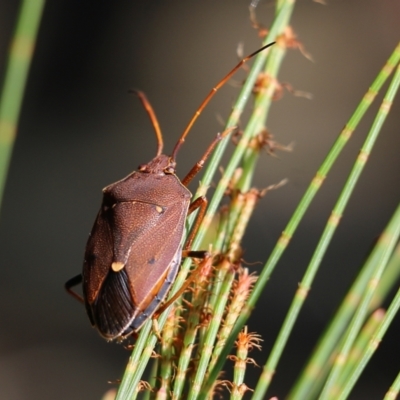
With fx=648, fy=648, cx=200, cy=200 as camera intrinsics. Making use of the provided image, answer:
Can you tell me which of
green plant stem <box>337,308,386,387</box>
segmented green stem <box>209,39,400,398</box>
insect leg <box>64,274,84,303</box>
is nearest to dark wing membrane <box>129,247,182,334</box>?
insect leg <box>64,274,84,303</box>

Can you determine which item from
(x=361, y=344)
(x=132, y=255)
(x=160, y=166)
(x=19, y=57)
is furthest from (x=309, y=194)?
(x=160, y=166)

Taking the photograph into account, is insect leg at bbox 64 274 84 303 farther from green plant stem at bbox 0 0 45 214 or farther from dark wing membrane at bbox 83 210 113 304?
green plant stem at bbox 0 0 45 214

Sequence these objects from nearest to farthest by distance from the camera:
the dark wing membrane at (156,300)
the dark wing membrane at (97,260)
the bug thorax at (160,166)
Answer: the dark wing membrane at (156,300) → the dark wing membrane at (97,260) → the bug thorax at (160,166)

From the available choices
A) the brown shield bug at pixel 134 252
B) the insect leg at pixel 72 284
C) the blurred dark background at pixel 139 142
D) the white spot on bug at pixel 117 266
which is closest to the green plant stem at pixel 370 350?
the brown shield bug at pixel 134 252

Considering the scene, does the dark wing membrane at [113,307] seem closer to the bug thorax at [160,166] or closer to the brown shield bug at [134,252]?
the brown shield bug at [134,252]

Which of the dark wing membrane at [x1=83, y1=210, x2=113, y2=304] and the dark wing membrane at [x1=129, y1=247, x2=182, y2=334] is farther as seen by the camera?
the dark wing membrane at [x1=83, y1=210, x2=113, y2=304]

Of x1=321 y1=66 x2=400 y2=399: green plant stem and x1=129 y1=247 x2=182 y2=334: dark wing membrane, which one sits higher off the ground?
x1=321 y1=66 x2=400 y2=399: green plant stem

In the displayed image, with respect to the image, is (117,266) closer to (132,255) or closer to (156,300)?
(132,255)

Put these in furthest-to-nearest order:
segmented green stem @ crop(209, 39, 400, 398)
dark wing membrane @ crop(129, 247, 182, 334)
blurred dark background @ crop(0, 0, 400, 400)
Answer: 1. blurred dark background @ crop(0, 0, 400, 400)
2. dark wing membrane @ crop(129, 247, 182, 334)
3. segmented green stem @ crop(209, 39, 400, 398)
